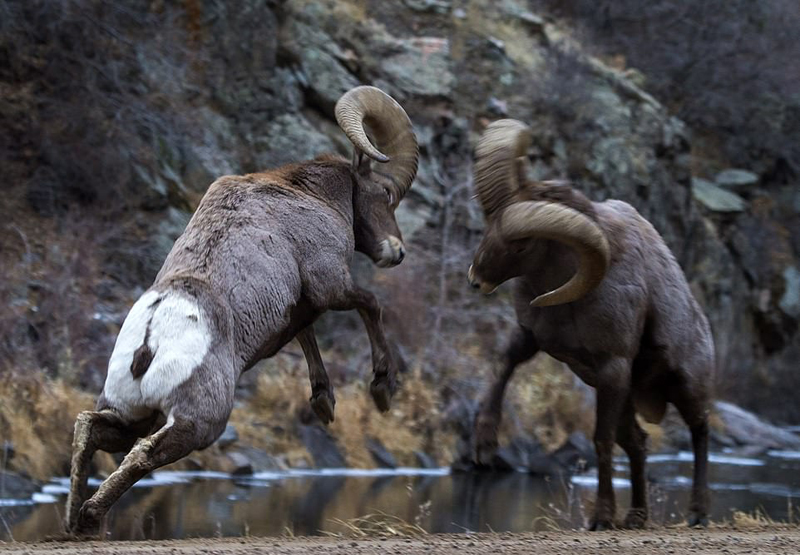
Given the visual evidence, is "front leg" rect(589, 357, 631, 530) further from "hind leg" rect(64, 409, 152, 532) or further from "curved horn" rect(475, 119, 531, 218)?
"hind leg" rect(64, 409, 152, 532)

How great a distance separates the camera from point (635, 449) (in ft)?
29.5

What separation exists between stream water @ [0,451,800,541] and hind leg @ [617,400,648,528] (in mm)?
1016

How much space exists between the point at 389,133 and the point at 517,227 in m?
1.50

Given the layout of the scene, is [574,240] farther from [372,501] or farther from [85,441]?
[372,501]

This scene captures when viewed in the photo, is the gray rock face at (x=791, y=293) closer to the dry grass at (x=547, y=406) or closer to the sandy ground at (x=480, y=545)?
the dry grass at (x=547, y=406)

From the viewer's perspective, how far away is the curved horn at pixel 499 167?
27.1ft

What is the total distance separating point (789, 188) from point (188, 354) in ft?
106

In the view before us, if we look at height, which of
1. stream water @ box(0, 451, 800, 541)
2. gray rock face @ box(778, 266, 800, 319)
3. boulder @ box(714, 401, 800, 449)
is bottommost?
stream water @ box(0, 451, 800, 541)

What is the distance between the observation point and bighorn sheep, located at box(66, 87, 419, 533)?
6426 mm

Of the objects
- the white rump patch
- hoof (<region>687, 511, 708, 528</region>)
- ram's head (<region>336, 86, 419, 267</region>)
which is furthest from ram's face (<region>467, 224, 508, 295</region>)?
the white rump patch

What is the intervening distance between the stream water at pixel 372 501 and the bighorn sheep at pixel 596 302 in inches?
64.0

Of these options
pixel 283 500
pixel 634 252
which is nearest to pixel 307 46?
pixel 283 500

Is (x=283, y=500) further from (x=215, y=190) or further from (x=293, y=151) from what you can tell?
(x=293, y=151)

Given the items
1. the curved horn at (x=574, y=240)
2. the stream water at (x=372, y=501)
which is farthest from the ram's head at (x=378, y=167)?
the stream water at (x=372, y=501)
